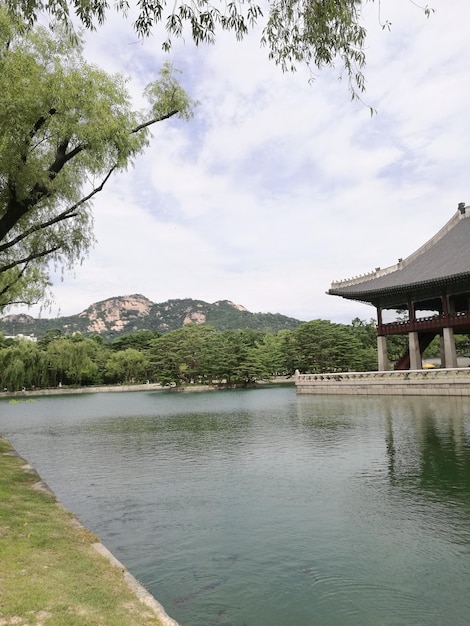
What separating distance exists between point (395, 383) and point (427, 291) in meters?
6.95

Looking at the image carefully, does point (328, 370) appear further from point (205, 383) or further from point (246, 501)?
point (246, 501)

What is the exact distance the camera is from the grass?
→ 3643mm

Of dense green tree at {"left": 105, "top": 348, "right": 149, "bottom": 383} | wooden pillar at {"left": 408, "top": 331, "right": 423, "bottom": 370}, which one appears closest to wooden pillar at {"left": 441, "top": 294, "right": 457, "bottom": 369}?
wooden pillar at {"left": 408, "top": 331, "right": 423, "bottom": 370}

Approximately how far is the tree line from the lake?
3155 centimetres

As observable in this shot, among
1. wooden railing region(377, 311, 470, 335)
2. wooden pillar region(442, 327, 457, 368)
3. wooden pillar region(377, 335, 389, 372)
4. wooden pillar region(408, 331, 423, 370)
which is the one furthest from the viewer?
wooden pillar region(377, 335, 389, 372)

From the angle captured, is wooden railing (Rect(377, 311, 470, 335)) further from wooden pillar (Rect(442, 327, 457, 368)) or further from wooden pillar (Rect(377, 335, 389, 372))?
wooden pillar (Rect(377, 335, 389, 372))

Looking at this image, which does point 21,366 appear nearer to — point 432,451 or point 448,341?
point 448,341

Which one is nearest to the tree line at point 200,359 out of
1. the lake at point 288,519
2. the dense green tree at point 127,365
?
the dense green tree at point 127,365

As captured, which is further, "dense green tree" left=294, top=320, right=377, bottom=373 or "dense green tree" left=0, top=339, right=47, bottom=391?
"dense green tree" left=0, top=339, right=47, bottom=391

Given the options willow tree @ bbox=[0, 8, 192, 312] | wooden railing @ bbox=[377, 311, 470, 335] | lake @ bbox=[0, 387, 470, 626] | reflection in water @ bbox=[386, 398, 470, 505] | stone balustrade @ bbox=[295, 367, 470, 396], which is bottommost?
lake @ bbox=[0, 387, 470, 626]

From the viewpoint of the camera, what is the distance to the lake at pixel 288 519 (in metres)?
4.78

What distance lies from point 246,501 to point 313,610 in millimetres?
Answer: 3813

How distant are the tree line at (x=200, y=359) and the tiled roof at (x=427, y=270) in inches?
499

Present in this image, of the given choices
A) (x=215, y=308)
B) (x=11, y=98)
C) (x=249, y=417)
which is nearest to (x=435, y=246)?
(x=249, y=417)
